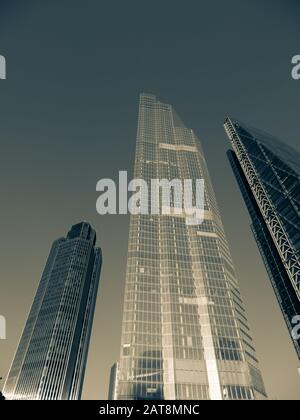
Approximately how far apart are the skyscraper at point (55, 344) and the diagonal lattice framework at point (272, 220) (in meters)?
132

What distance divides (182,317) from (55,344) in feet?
332

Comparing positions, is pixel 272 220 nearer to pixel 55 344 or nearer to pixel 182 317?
pixel 182 317

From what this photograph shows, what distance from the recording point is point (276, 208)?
79500 mm

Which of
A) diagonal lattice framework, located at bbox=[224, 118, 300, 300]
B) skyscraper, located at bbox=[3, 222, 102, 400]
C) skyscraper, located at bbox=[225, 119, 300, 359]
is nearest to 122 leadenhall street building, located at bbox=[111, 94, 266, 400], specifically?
skyscraper, located at bbox=[225, 119, 300, 359]

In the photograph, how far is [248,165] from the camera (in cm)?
9288

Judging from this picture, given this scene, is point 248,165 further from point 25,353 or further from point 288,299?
point 25,353

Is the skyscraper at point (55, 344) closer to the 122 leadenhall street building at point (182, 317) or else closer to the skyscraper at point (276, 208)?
the 122 leadenhall street building at point (182, 317)

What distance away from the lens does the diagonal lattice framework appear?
65606 mm

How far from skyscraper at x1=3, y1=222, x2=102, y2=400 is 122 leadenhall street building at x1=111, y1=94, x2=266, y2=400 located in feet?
287

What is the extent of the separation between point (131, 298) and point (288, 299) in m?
48.3

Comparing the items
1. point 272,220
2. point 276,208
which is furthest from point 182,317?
point 276,208

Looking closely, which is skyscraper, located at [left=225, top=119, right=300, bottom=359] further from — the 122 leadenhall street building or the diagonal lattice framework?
the 122 leadenhall street building

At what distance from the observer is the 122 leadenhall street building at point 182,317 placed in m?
79.2

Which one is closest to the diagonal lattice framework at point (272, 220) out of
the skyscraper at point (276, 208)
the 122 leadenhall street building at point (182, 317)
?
the skyscraper at point (276, 208)
